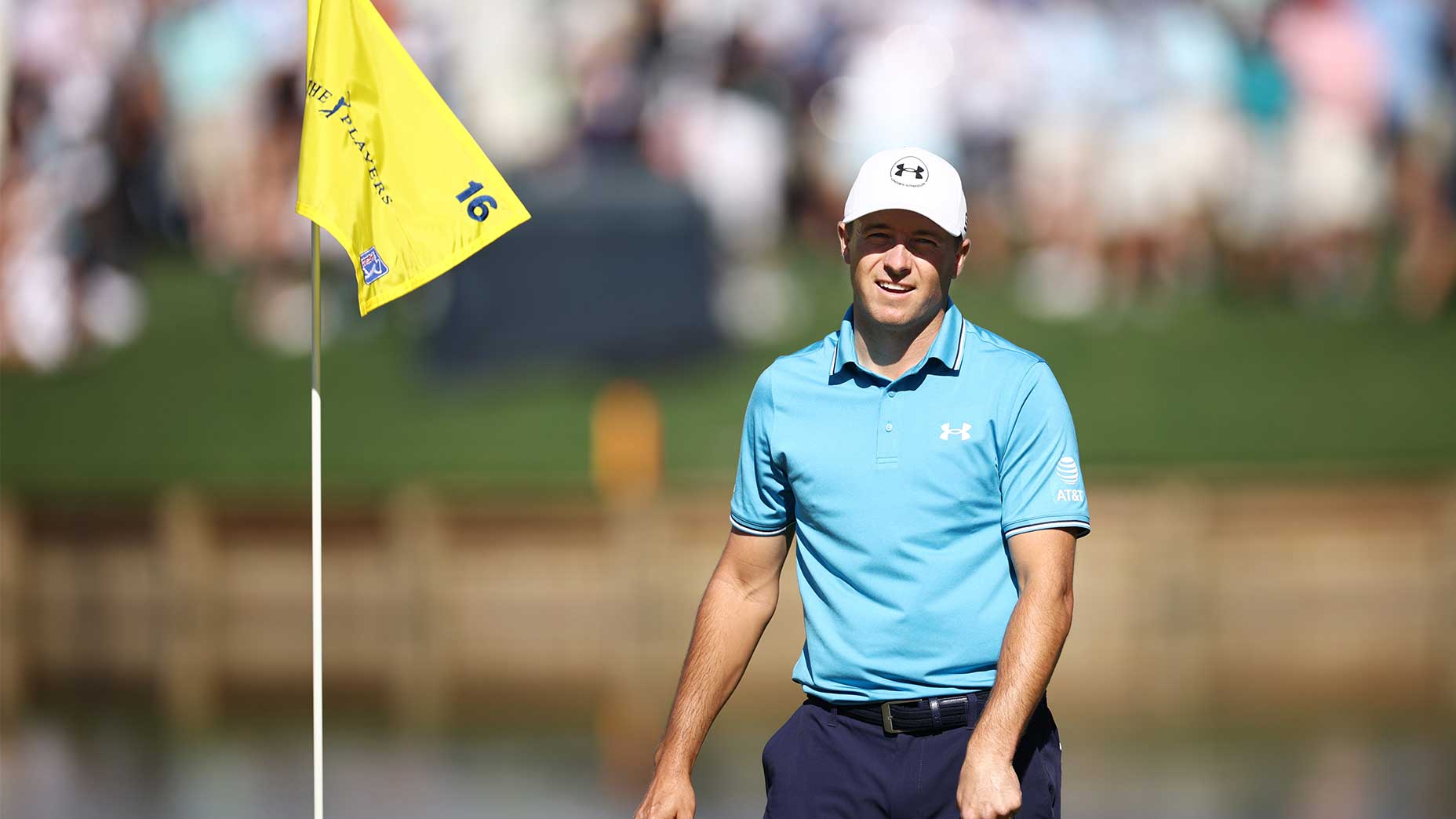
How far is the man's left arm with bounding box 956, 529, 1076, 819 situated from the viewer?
3602 millimetres

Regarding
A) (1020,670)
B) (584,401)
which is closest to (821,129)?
(584,401)

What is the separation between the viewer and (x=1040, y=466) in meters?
3.78

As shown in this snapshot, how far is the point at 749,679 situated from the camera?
12570 mm

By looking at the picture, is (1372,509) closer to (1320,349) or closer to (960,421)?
(1320,349)

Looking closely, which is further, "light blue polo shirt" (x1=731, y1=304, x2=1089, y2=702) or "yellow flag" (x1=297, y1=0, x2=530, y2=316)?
"yellow flag" (x1=297, y1=0, x2=530, y2=316)

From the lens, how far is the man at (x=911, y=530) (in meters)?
3.80

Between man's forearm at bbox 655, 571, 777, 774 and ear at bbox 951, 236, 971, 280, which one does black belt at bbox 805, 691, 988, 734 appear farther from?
ear at bbox 951, 236, 971, 280

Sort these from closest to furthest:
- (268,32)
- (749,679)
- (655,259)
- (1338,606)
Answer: (749,679)
(1338,606)
(655,259)
(268,32)

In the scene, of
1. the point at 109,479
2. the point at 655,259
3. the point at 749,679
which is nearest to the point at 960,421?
the point at 749,679

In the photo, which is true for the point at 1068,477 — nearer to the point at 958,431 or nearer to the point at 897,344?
the point at 958,431

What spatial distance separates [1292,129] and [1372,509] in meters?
3.73

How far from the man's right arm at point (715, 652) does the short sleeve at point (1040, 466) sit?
529 millimetres

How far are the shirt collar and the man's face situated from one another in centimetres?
4

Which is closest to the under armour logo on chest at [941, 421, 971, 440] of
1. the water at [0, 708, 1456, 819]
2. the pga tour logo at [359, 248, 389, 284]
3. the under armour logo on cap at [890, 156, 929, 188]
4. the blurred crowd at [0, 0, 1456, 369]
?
the under armour logo on cap at [890, 156, 929, 188]
